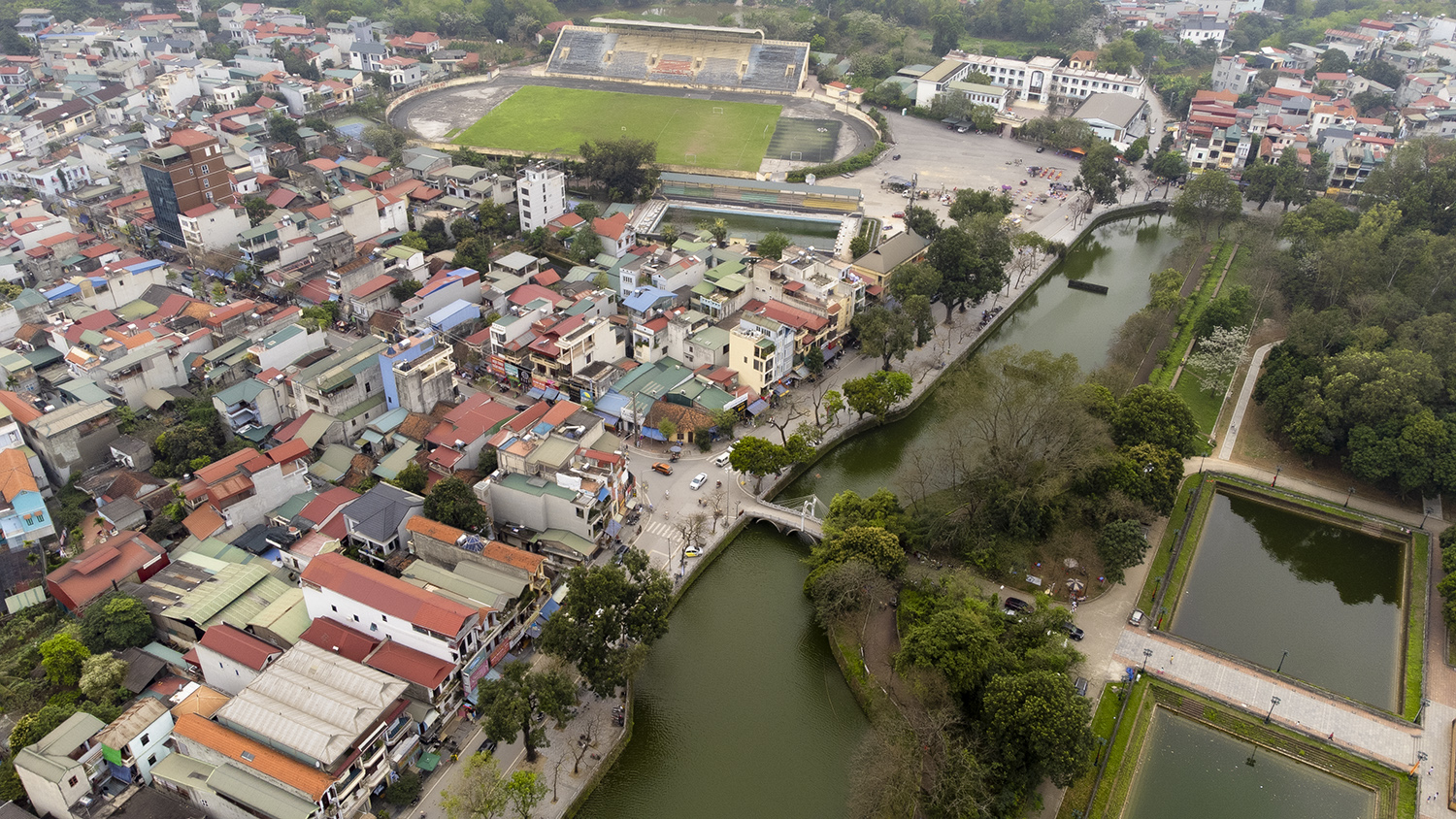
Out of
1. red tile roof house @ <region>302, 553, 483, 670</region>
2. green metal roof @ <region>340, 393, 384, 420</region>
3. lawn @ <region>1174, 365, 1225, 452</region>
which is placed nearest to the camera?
red tile roof house @ <region>302, 553, 483, 670</region>

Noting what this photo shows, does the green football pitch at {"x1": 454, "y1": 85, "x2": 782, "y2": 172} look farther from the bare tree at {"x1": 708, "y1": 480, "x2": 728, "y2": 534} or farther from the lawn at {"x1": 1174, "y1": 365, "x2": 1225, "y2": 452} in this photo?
the bare tree at {"x1": 708, "y1": 480, "x2": 728, "y2": 534}

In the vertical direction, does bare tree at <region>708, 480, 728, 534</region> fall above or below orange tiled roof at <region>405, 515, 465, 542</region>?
below

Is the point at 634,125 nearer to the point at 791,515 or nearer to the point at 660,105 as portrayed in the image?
the point at 660,105

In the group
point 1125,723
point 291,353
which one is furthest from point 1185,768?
point 291,353

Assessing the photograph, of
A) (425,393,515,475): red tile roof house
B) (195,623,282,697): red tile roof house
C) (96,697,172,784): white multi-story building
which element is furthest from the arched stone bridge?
(96,697,172,784): white multi-story building

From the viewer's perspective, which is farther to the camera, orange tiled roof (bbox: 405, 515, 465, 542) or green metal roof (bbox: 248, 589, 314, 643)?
orange tiled roof (bbox: 405, 515, 465, 542)

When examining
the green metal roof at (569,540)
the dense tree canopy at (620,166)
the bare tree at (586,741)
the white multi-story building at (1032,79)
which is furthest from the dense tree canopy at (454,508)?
the white multi-story building at (1032,79)

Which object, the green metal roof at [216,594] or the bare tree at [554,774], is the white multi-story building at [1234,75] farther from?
the green metal roof at [216,594]
